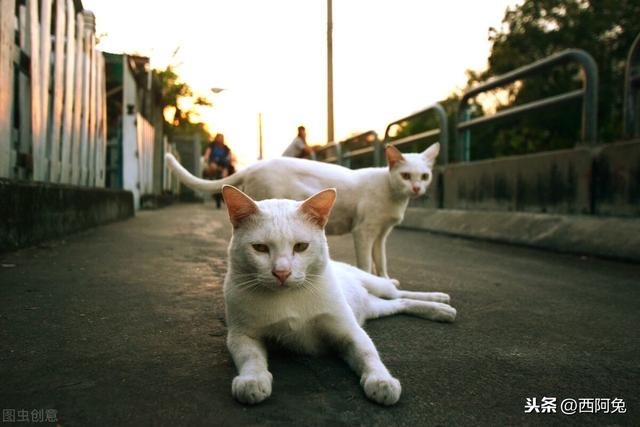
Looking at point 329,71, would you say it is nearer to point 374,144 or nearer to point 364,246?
point 374,144

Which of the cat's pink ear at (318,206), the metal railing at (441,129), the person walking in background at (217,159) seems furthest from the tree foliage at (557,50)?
the cat's pink ear at (318,206)

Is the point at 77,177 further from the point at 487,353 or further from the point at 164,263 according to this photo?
the point at 487,353

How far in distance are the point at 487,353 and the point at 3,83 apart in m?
3.58

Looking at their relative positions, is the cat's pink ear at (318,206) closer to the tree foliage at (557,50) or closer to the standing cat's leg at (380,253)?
the standing cat's leg at (380,253)

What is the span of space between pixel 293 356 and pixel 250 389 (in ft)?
1.43

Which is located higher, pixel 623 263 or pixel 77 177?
pixel 77 177

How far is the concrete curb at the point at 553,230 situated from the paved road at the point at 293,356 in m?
0.53

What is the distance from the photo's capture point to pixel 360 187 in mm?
3486

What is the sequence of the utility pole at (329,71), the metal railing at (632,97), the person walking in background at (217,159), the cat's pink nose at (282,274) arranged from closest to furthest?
the cat's pink nose at (282,274) < the metal railing at (632,97) < the person walking in background at (217,159) < the utility pole at (329,71)

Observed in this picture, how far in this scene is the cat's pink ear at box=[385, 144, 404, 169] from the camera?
3.44 metres

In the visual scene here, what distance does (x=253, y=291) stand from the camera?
1.74 metres

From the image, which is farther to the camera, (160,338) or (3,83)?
(3,83)

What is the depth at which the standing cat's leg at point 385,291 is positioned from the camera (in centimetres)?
245

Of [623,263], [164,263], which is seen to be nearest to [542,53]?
[623,263]
